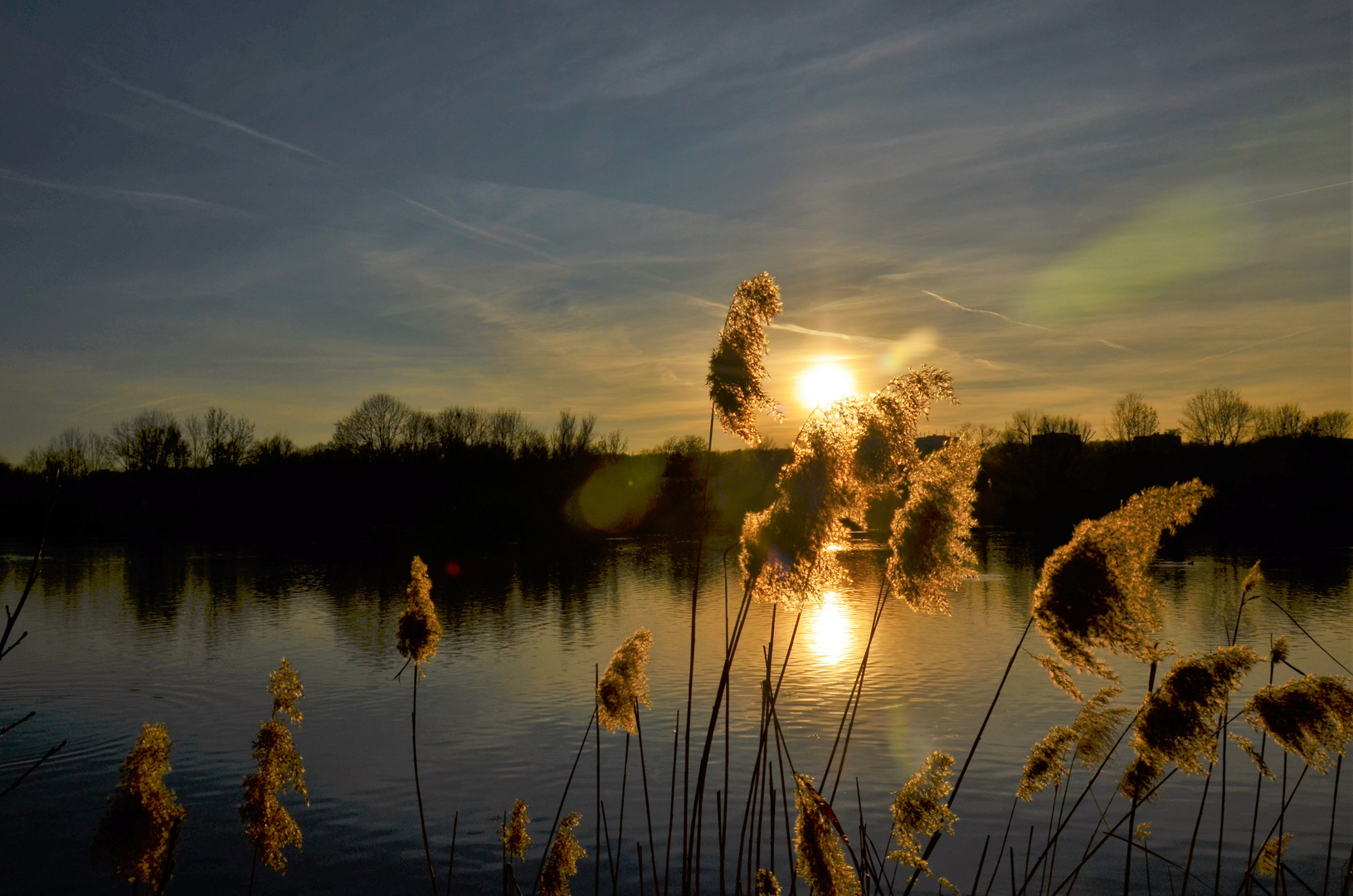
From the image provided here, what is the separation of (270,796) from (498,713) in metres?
12.3

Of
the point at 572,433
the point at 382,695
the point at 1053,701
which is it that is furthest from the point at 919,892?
the point at 572,433

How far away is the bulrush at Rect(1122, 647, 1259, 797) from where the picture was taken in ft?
8.54

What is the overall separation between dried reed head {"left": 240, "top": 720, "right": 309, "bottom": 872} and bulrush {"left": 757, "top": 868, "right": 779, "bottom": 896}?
55.1 inches

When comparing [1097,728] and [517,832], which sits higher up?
[1097,728]

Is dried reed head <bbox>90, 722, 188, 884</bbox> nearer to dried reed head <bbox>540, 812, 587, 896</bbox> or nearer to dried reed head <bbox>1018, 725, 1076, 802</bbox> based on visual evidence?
Answer: dried reed head <bbox>540, 812, 587, 896</bbox>

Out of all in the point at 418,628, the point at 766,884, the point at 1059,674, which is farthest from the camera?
the point at 418,628

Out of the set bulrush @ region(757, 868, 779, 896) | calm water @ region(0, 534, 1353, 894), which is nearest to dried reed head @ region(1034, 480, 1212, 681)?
bulrush @ region(757, 868, 779, 896)

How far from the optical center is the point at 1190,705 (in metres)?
2.62

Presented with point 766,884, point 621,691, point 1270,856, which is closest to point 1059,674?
point 766,884

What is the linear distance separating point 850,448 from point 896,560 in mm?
440

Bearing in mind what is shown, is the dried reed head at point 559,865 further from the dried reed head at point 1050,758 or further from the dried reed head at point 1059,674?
the dried reed head at point 1059,674

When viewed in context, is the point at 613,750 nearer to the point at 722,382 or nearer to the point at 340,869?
the point at 340,869

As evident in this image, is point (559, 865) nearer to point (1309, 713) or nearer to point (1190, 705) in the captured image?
point (1190, 705)

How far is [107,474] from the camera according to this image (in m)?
70.4
